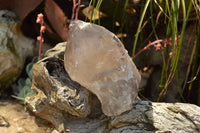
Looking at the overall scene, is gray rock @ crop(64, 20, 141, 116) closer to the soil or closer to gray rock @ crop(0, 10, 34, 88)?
the soil

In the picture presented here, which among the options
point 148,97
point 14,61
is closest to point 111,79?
point 148,97

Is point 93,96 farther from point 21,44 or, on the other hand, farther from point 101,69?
point 21,44

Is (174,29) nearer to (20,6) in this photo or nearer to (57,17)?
(57,17)

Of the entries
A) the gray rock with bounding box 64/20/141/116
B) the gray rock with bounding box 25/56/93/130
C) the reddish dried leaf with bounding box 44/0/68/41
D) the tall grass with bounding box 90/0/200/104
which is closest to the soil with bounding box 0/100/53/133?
the gray rock with bounding box 25/56/93/130

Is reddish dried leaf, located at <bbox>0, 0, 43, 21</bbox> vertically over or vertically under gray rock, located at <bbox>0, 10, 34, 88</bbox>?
over

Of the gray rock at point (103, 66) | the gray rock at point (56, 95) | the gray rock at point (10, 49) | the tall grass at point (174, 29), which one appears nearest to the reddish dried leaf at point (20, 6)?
the gray rock at point (10, 49)

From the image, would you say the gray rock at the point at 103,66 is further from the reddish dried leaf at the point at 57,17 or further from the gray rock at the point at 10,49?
the gray rock at the point at 10,49
